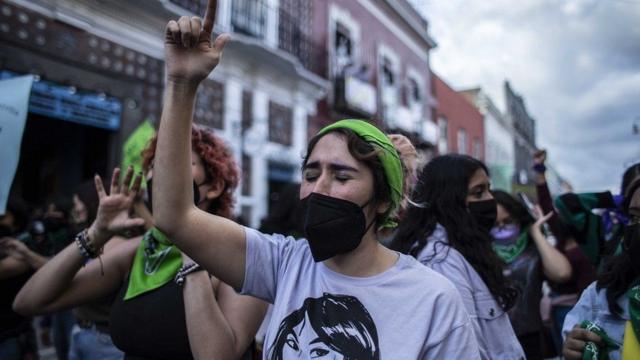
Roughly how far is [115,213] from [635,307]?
1.99 metres

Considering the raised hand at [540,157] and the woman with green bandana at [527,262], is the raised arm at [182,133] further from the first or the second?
the raised hand at [540,157]

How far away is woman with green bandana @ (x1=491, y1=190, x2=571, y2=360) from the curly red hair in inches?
64.2

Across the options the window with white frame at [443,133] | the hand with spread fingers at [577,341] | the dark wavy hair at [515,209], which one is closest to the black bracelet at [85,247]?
the hand with spread fingers at [577,341]

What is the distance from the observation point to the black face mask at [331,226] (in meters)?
1.35

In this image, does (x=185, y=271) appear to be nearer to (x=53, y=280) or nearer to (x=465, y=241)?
(x=53, y=280)

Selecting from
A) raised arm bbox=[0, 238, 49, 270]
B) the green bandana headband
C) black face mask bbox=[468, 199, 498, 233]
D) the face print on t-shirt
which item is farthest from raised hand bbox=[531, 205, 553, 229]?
raised arm bbox=[0, 238, 49, 270]

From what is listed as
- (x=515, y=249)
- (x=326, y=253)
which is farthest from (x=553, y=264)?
(x=326, y=253)

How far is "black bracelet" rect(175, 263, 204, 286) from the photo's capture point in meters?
1.74

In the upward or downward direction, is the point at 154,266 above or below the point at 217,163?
below

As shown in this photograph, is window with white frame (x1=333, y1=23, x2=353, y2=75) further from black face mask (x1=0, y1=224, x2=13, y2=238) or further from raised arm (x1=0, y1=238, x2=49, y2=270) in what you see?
raised arm (x1=0, y1=238, x2=49, y2=270)

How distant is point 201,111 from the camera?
8086 millimetres

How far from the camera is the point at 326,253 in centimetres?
136

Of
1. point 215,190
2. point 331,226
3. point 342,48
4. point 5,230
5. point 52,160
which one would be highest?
point 342,48

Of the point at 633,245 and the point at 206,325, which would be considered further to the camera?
the point at 633,245
